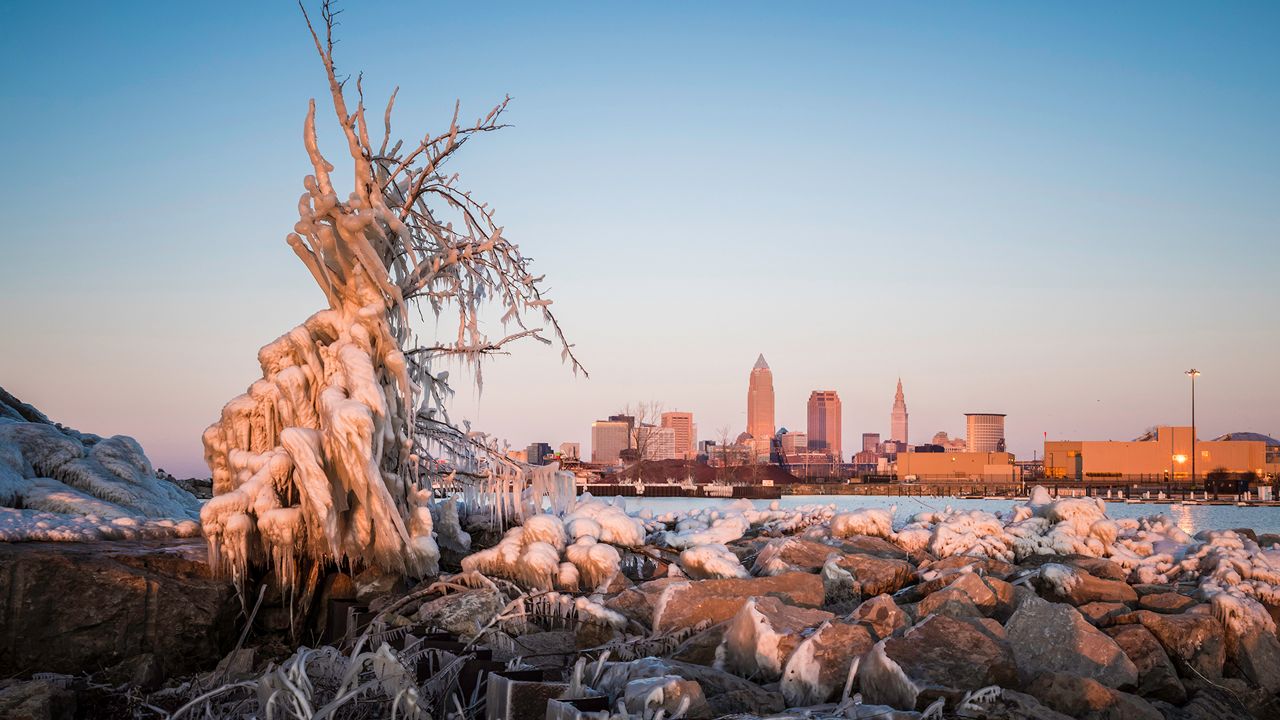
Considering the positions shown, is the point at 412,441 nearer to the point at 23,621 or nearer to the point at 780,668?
the point at 23,621

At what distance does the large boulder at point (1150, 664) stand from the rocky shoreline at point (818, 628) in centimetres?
2

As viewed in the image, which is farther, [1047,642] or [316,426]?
[316,426]

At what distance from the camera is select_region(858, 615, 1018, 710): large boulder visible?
692cm

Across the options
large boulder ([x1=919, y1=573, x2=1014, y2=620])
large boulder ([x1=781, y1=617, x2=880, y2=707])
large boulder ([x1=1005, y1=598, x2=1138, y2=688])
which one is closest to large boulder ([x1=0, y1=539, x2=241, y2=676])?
large boulder ([x1=781, y1=617, x2=880, y2=707])

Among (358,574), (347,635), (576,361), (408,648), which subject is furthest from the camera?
(576,361)

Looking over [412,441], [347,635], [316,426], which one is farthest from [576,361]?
[347,635]

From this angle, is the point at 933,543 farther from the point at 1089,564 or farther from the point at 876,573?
the point at 876,573

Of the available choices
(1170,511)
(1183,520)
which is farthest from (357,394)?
(1170,511)

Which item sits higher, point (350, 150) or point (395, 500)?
point (350, 150)

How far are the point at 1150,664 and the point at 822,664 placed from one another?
3404 mm

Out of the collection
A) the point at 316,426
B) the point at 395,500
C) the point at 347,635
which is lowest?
the point at 347,635

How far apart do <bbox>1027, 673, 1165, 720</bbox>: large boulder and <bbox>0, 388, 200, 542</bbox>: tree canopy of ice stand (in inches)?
363

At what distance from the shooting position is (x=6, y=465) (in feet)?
42.1

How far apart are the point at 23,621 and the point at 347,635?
2793 mm
